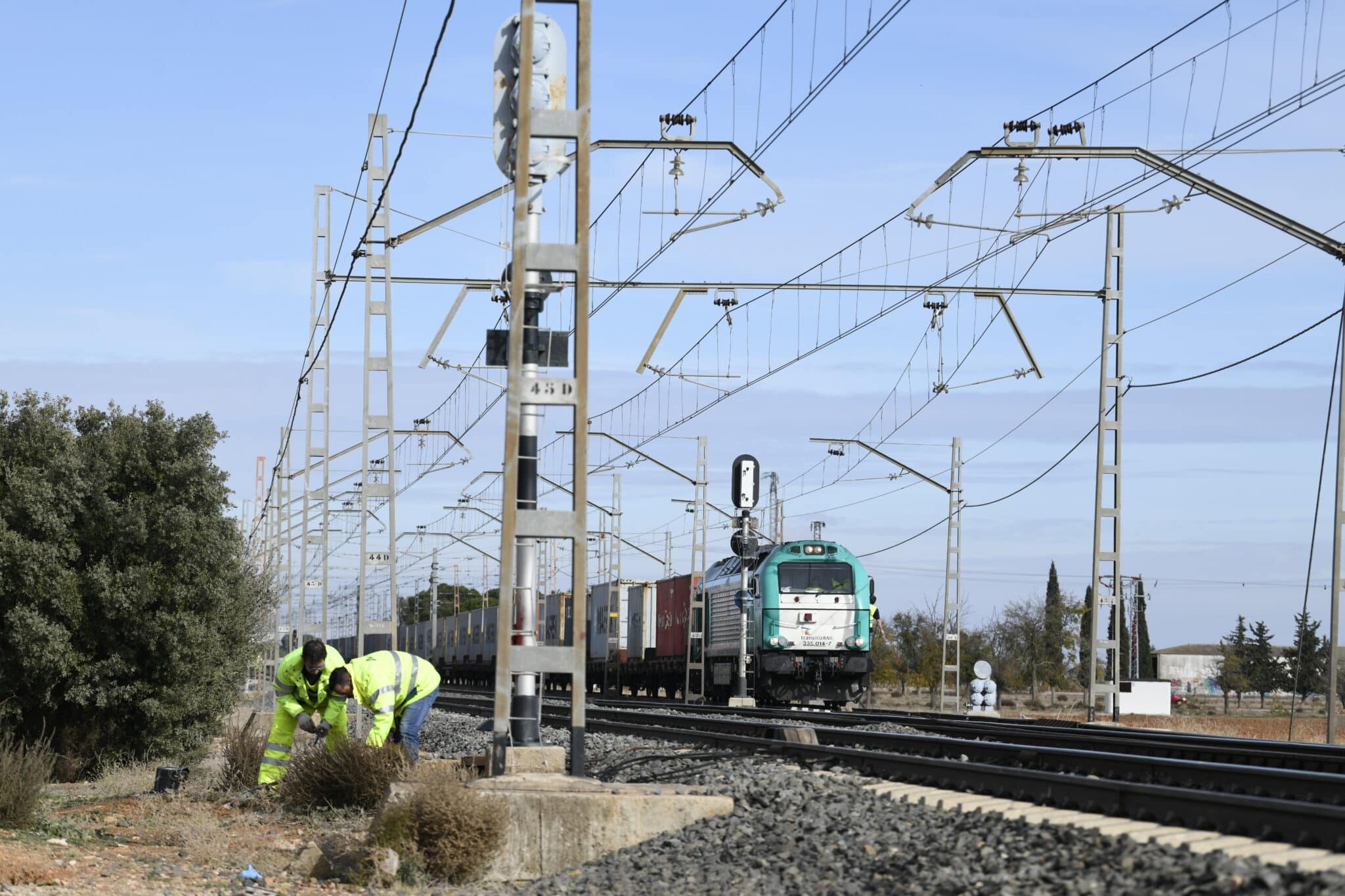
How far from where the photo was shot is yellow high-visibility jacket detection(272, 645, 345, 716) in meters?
12.5

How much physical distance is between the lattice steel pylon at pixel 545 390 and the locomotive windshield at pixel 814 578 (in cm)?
1987

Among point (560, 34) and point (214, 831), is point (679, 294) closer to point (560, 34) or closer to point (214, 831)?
point (560, 34)

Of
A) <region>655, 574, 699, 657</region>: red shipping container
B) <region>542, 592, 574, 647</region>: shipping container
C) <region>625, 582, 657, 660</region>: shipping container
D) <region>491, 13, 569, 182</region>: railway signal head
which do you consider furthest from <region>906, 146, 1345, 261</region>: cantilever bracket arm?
<region>542, 592, 574, 647</region>: shipping container

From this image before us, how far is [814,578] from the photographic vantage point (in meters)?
31.1

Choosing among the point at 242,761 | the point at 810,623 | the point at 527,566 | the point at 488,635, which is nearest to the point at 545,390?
the point at 527,566

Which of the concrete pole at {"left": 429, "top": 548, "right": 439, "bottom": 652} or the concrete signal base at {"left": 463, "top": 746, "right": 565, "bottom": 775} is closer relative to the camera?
the concrete signal base at {"left": 463, "top": 746, "right": 565, "bottom": 775}

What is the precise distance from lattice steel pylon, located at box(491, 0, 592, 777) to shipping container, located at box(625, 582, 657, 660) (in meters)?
33.3

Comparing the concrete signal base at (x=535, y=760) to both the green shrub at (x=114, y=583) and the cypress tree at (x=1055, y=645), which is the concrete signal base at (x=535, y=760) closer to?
the green shrub at (x=114, y=583)

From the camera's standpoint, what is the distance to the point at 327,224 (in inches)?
1077

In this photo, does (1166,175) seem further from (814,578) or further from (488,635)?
(488,635)

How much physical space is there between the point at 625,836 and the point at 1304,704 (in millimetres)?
73430

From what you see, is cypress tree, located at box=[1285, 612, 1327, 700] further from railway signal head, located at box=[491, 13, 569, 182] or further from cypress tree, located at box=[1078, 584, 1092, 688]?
railway signal head, located at box=[491, 13, 569, 182]

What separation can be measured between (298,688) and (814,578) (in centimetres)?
1958

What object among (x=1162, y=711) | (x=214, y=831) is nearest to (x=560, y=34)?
(x=214, y=831)
